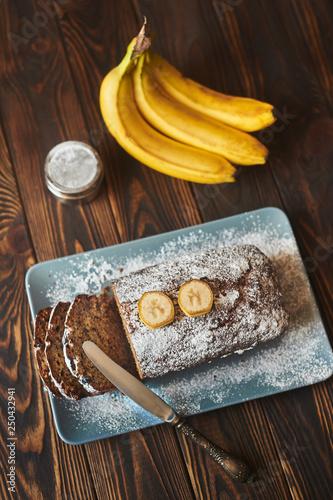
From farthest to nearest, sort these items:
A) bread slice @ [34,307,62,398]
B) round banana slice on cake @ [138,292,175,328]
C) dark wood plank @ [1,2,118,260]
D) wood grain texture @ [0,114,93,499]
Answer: dark wood plank @ [1,2,118,260] < wood grain texture @ [0,114,93,499] < bread slice @ [34,307,62,398] < round banana slice on cake @ [138,292,175,328]

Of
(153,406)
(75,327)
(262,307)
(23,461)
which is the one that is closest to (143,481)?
(153,406)

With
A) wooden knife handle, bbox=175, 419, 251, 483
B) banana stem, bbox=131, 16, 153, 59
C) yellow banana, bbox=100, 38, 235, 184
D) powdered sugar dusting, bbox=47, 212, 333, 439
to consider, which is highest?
banana stem, bbox=131, 16, 153, 59

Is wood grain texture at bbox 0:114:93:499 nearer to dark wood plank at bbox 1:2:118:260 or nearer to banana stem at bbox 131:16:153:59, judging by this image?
dark wood plank at bbox 1:2:118:260

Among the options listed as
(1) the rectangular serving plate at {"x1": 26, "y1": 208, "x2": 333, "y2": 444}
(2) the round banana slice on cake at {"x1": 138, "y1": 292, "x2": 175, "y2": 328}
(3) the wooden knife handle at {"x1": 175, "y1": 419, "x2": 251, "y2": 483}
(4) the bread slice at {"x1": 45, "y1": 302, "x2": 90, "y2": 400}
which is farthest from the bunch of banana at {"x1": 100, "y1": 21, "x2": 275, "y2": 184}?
(3) the wooden knife handle at {"x1": 175, "y1": 419, "x2": 251, "y2": 483}

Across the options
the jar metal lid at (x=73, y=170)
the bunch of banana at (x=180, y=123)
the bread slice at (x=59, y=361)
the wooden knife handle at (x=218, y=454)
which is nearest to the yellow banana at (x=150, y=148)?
the bunch of banana at (x=180, y=123)

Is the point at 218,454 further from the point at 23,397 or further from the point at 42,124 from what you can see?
the point at 42,124

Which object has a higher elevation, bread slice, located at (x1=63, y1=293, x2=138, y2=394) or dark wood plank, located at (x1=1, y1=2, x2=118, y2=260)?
dark wood plank, located at (x1=1, y1=2, x2=118, y2=260)

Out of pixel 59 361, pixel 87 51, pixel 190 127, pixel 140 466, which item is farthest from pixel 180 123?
pixel 140 466

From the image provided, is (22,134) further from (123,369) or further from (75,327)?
(123,369)
